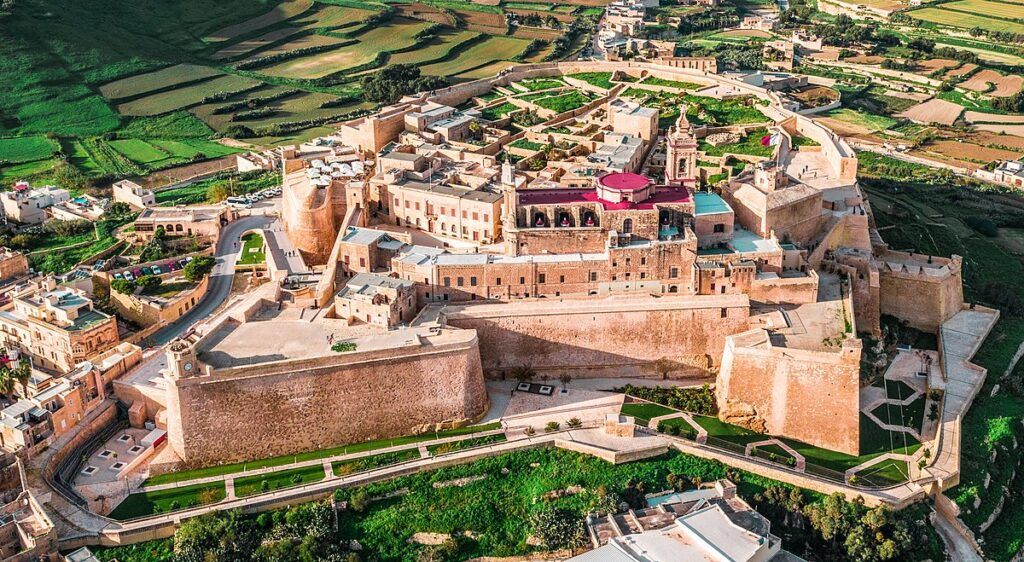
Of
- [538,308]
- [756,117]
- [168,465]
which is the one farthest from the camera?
[756,117]

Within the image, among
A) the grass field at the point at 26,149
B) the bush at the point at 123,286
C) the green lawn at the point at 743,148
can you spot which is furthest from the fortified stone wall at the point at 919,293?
the grass field at the point at 26,149

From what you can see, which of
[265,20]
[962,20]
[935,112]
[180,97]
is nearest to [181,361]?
[180,97]

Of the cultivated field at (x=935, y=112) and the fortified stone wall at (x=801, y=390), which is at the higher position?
the cultivated field at (x=935, y=112)

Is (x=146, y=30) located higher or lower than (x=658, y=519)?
higher

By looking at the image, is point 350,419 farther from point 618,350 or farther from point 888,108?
point 888,108

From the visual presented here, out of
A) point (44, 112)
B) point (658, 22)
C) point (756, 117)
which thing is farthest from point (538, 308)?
point (658, 22)

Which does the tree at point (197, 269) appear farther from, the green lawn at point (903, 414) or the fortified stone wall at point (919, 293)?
the fortified stone wall at point (919, 293)
